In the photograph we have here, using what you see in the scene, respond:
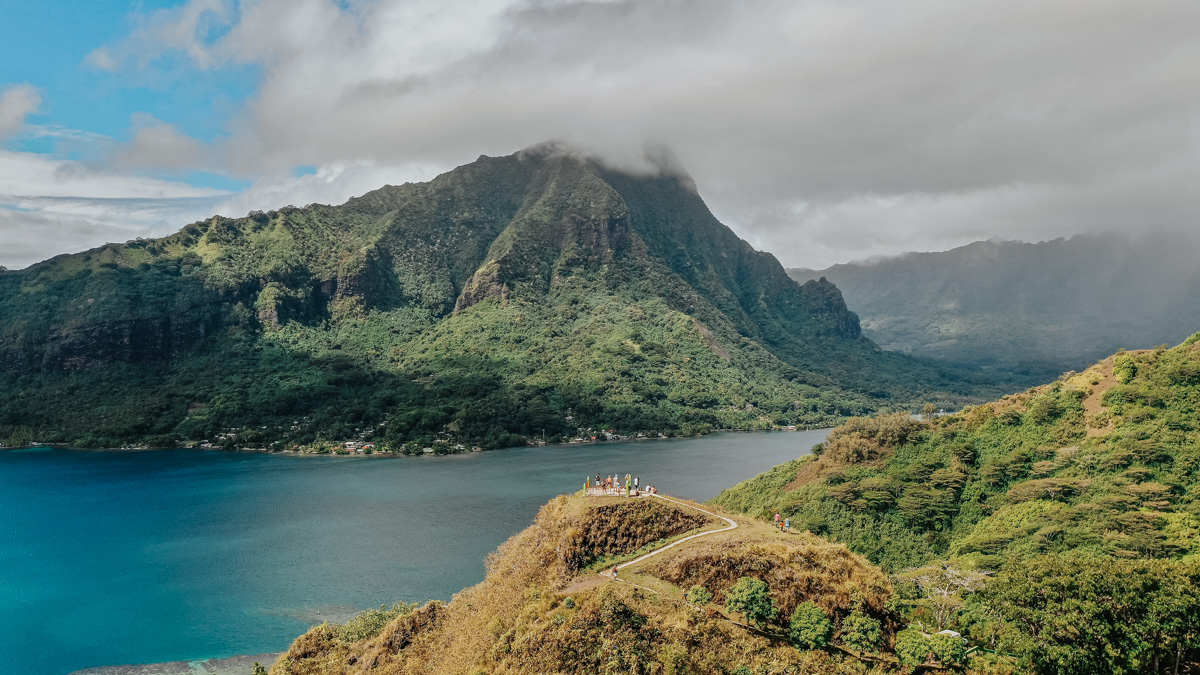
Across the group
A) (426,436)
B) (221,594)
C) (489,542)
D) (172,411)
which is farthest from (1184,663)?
(172,411)

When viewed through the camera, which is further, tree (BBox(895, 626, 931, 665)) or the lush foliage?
tree (BBox(895, 626, 931, 665))

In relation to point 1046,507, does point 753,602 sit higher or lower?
higher

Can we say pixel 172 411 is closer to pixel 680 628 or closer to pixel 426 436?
pixel 426 436

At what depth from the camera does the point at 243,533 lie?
84.1 metres

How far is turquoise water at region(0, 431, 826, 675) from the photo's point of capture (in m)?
58.8

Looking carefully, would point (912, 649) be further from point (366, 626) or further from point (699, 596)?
point (366, 626)

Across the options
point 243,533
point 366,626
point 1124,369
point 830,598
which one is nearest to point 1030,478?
point 1124,369

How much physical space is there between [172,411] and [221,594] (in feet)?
363

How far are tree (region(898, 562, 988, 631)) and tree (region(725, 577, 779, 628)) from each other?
8009 mm

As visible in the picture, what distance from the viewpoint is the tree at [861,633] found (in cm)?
2586

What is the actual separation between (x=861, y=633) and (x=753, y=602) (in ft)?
13.3

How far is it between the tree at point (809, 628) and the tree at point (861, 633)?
66 centimetres

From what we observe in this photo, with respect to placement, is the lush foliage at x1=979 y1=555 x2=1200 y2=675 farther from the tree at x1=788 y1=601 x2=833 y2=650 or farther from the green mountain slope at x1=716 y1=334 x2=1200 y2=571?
the green mountain slope at x1=716 y1=334 x2=1200 y2=571

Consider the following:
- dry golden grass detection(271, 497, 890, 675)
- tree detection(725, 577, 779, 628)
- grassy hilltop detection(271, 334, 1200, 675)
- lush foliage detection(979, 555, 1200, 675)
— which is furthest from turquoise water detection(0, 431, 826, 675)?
lush foliage detection(979, 555, 1200, 675)
